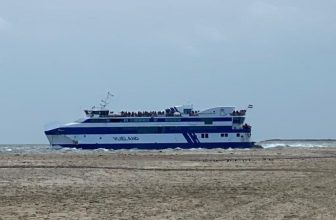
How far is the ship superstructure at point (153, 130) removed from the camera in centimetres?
9619

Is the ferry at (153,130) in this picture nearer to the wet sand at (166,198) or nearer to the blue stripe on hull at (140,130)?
the blue stripe on hull at (140,130)

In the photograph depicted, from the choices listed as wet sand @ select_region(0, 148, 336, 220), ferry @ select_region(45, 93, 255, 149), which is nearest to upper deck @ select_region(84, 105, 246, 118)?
ferry @ select_region(45, 93, 255, 149)

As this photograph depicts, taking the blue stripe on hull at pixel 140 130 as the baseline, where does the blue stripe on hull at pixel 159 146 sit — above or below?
below

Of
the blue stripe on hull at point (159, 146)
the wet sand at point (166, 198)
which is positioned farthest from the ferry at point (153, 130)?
the wet sand at point (166, 198)

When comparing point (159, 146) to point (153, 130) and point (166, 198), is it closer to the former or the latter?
point (153, 130)

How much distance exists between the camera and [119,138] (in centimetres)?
9644

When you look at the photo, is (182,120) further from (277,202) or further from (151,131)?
(277,202)

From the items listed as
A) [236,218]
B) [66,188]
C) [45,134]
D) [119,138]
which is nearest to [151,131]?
[119,138]

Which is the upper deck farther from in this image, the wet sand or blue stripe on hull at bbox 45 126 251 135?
the wet sand

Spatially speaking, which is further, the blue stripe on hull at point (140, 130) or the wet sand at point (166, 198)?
the blue stripe on hull at point (140, 130)

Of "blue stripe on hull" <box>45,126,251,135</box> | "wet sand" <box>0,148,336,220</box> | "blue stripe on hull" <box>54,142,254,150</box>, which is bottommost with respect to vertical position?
"wet sand" <box>0,148,336,220</box>

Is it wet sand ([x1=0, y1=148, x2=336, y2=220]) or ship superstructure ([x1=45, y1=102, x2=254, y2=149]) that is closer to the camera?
wet sand ([x1=0, y1=148, x2=336, y2=220])

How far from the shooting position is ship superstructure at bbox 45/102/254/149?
96.2 metres

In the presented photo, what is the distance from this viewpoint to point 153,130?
97.2 metres
